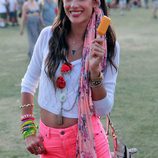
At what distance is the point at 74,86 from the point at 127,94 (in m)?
5.08

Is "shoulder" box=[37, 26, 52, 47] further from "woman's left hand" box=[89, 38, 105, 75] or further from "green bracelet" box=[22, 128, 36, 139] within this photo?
"green bracelet" box=[22, 128, 36, 139]

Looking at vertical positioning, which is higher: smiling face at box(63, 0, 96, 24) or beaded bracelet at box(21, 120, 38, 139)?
smiling face at box(63, 0, 96, 24)

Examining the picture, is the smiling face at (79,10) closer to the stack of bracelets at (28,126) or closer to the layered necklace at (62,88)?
the layered necklace at (62,88)

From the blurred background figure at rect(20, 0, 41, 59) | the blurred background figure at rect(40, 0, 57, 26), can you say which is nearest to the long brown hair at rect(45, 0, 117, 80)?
the blurred background figure at rect(20, 0, 41, 59)

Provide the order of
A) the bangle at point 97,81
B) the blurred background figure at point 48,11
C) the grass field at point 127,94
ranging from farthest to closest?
the blurred background figure at point 48,11, the grass field at point 127,94, the bangle at point 97,81

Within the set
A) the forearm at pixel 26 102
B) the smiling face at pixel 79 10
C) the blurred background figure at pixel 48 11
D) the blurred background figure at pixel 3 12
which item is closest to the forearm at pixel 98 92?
the smiling face at pixel 79 10

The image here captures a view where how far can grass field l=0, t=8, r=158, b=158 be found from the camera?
5.45 meters

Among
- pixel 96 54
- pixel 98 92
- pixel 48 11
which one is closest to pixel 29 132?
pixel 98 92

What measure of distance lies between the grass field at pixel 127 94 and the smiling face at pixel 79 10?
2.81 meters

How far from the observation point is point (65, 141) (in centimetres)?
252

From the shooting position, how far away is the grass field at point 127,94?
215 inches

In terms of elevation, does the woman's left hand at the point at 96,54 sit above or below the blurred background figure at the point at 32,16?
above

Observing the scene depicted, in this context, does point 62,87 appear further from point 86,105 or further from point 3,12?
point 3,12

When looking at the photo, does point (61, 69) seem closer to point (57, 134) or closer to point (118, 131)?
point (57, 134)
